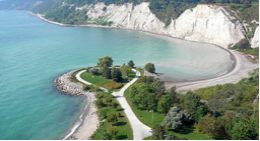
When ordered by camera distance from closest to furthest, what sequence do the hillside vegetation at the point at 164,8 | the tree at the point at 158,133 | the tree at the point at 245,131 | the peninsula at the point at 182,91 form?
the tree at the point at 245,131 → the tree at the point at 158,133 → the peninsula at the point at 182,91 → the hillside vegetation at the point at 164,8

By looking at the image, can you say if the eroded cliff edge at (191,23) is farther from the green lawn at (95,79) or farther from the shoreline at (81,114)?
the shoreline at (81,114)

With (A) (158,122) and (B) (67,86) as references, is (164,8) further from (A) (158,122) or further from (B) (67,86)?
(A) (158,122)

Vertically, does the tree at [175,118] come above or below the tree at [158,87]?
below

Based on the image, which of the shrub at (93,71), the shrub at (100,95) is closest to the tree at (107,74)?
the shrub at (93,71)

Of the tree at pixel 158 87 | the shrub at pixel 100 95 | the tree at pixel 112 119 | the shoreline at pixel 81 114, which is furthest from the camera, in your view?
the shrub at pixel 100 95

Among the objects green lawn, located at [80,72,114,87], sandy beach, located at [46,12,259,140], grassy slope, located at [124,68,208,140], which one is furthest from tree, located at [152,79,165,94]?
green lawn, located at [80,72,114,87]

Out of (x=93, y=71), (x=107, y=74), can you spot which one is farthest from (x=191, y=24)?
(x=107, y=74)

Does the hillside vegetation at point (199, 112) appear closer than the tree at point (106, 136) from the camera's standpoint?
Yes
